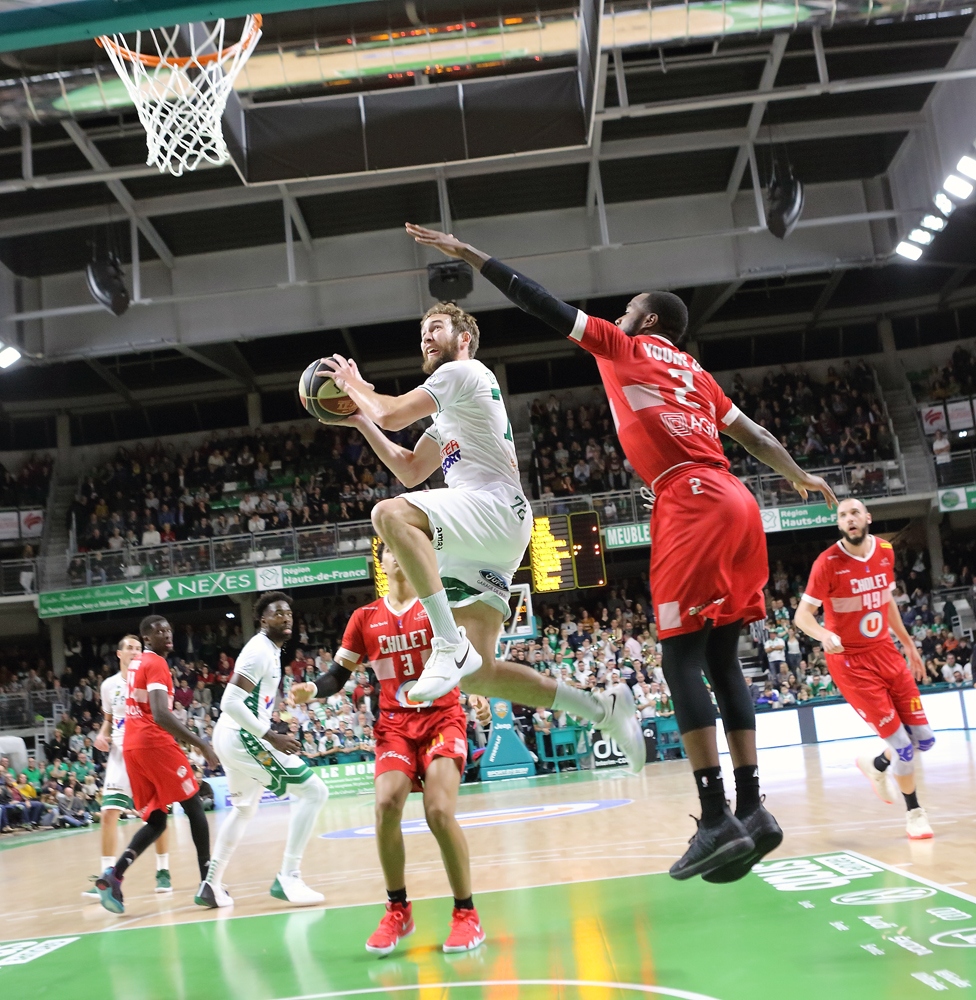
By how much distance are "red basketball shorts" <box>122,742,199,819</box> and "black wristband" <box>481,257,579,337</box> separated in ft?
18.2

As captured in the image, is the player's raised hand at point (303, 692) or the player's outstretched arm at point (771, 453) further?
the player's raised hand at point (303, 692)

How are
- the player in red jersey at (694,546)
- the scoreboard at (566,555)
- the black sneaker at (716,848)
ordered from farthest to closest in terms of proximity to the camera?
the scoreboard at (566,555)
the player in red jersey at (694,546)
the black sneaker at (716,848)

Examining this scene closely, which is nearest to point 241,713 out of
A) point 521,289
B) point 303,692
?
point 303,692

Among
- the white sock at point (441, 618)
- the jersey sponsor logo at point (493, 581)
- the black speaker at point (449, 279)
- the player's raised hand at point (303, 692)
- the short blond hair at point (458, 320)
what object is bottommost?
the player's raised hand at point (303, 692)

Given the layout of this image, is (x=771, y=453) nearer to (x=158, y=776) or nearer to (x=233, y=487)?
(x=158, y=776)

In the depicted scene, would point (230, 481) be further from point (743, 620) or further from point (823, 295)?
point (743, 620)

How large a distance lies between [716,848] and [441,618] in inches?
59.7

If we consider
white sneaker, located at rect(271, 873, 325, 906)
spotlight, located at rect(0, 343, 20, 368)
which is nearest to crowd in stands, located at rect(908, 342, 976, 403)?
spotlight, located at rect(0, 343, 20, 368)

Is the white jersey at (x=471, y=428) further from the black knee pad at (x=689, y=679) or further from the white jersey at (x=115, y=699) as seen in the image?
the white jersey at (x=115, y=699)

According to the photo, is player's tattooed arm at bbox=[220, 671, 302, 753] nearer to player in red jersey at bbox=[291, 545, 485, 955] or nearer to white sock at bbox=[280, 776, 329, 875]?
white sock at bbox=[280, 776, 329, 875]

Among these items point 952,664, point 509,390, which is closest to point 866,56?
point 952,664

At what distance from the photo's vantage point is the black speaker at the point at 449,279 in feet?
61.5

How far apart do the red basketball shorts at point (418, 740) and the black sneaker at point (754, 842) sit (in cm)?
212

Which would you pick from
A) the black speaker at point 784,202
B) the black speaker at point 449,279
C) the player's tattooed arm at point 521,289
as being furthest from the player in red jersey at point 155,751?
the black speaker at point 784,202
